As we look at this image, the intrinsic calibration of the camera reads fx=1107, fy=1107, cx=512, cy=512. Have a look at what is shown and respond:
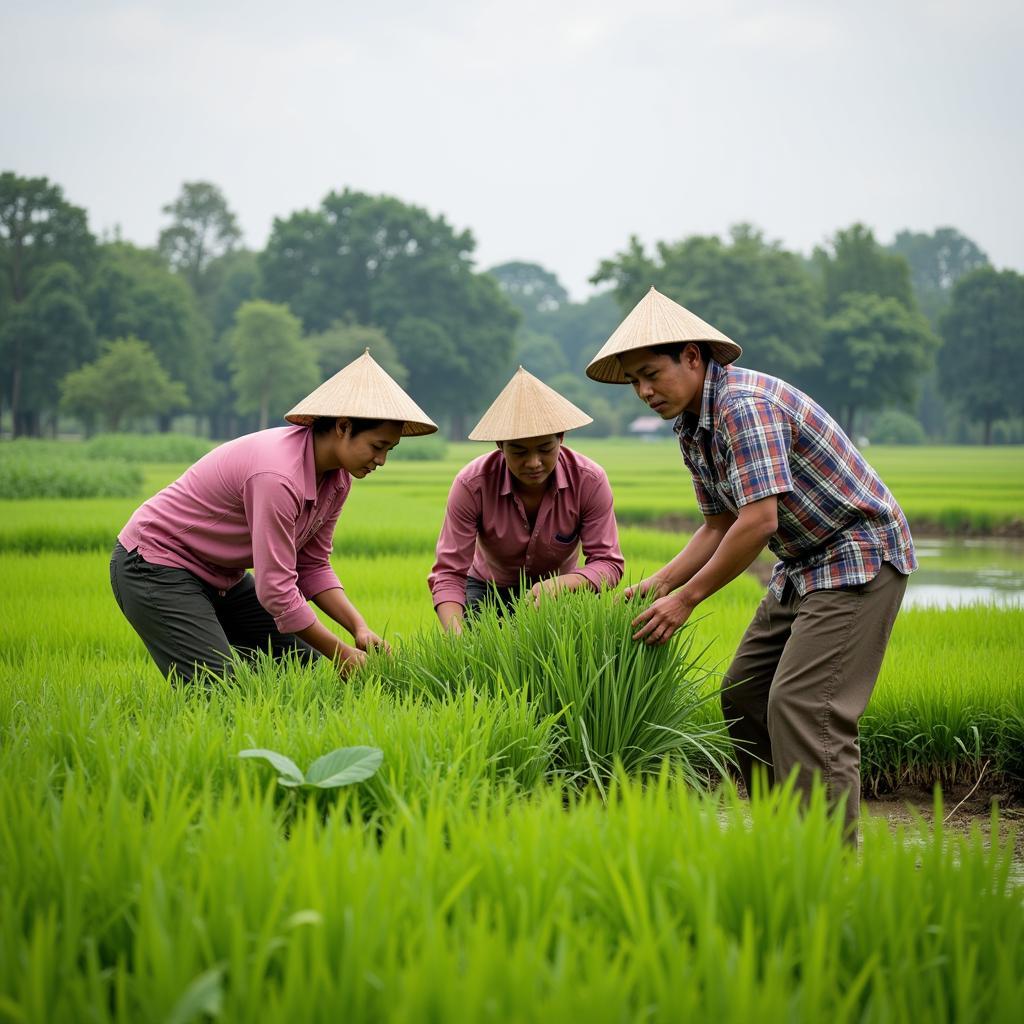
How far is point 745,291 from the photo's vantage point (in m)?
56.9

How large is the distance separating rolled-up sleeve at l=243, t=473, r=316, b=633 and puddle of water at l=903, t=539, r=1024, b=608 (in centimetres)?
532

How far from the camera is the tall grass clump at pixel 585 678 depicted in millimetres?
3270

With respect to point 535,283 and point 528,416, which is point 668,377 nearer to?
point 528,416

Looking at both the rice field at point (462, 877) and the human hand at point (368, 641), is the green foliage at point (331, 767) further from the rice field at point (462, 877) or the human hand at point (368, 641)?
the human hand at point (368, 641)

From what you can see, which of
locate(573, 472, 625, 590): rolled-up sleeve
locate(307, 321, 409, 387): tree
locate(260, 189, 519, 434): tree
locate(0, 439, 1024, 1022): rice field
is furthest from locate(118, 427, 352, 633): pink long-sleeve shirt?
locate(260, 189, 519, 434): tree

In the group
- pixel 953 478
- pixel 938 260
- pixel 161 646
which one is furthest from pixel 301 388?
pixel 938 260

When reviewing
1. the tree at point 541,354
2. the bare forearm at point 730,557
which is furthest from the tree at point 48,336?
the bare forearm at point 730,557

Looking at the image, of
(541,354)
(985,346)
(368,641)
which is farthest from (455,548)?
(541,354)

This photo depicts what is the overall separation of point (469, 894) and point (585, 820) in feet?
1.03

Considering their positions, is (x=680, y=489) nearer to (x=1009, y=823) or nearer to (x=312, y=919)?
(x=1009, y=823)

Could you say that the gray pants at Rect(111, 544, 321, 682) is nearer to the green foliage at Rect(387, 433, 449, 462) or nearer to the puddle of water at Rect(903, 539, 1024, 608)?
the puddle of water at Rect(903, 539, 1024, 608)

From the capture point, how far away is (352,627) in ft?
13.2

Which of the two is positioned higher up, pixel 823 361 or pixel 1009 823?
pixel 823 361

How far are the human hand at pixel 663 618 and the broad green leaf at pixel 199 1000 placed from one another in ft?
6.59
